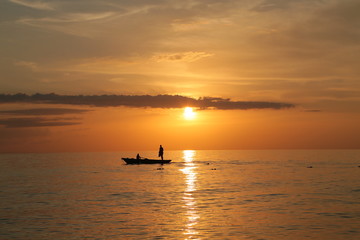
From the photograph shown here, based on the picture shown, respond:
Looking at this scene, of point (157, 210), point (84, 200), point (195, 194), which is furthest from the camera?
point (195, 194)

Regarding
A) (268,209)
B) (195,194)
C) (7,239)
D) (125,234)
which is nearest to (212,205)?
(268,209)

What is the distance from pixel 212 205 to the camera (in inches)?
1614

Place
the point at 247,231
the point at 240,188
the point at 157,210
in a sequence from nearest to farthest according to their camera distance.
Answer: the point at 247,231, the point at 157,210, the point at 240,188

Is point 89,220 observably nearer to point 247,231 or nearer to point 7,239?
point 7,239

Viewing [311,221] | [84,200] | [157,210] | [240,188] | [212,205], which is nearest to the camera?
[311,221]

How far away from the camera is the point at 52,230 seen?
29.9 metres

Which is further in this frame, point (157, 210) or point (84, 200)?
point (84, 200)

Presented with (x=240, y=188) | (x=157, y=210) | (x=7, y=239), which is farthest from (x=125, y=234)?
(x=240, y=188)

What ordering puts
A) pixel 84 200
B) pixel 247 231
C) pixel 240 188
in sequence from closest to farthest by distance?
pixel 247 231, pixel 84 200, pixel 240 188

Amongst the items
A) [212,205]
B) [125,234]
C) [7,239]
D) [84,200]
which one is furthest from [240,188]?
[7,239]

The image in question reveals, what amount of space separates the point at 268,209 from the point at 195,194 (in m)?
13.5

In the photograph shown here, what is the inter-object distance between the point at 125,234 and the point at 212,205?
14.2m

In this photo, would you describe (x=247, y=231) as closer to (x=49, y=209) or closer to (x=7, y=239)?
(x=7, y=239)

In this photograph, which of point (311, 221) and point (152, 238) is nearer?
point (152, 238)
